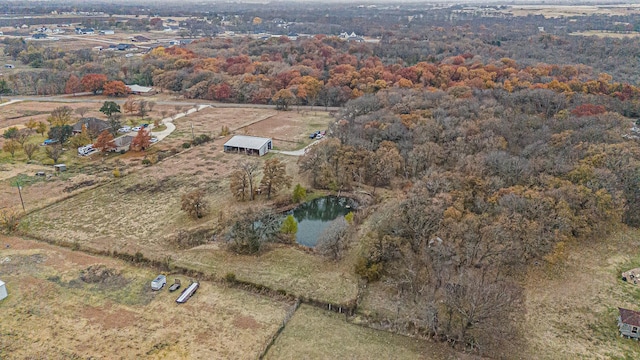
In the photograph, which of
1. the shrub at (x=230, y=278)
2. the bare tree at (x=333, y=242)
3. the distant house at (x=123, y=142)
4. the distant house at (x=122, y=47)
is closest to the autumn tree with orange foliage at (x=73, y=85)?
the distant house at (x=123, y=142)

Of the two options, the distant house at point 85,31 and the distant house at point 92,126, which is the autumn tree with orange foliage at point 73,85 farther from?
the distant house at point 85,31

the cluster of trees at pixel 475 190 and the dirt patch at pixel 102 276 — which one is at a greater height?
the cluster of trees at pixel 475 190

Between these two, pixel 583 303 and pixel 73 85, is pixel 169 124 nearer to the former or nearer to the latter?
pixel 73 85

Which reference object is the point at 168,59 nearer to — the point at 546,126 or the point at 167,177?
the point at 167,177

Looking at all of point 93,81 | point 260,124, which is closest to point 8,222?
point 260,124

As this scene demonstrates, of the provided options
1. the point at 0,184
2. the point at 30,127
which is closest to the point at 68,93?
the point at 30,127

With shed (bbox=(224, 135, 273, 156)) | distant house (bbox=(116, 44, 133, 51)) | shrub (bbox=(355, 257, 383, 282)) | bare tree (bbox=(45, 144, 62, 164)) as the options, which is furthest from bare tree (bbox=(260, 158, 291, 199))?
distant house (bbox=(116, 44, 133, 51))
